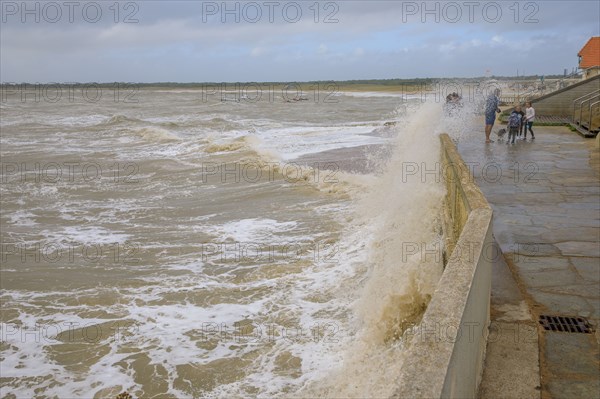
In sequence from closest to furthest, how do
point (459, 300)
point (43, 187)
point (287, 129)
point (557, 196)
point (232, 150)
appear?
point (459, 300), point (557, 196), point (43, 187), point (232, 150), point (287, 129)

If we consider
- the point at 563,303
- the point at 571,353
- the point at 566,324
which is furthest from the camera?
the point at 563,303

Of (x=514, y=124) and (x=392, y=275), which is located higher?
(x=514, y=124)

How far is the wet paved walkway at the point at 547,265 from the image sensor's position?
12.4 feet

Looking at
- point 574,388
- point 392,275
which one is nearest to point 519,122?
point 392,275

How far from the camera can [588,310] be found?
15.4 feet

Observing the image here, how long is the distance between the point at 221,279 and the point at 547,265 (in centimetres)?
404

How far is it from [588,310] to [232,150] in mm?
18717

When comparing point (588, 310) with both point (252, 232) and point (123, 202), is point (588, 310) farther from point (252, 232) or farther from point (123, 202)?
point (123, 202)

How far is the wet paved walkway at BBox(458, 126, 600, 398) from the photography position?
377 cm

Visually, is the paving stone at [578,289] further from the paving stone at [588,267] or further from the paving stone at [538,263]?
the paving stone at [538,263]

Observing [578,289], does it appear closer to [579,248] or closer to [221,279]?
[579,248]

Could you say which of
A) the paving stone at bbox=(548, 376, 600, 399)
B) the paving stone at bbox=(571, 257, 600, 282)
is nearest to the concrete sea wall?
the paving stone at bbox=(548, 376, 600, 399)

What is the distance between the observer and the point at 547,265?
225 inches

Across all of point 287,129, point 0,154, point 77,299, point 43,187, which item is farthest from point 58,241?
point 287,129
